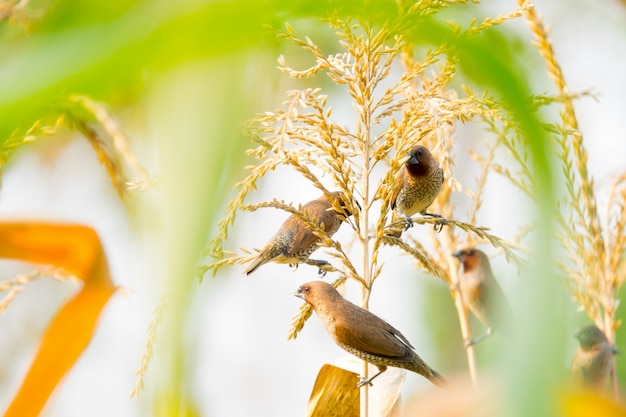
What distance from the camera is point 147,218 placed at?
0.23 metres

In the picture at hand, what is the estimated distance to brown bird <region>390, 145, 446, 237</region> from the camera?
6.42 ft

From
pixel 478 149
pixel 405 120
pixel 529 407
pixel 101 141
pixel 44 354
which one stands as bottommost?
pixel 529 407

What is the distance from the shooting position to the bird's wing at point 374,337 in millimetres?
1491

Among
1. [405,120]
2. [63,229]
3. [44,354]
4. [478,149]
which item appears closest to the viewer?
[44,354]

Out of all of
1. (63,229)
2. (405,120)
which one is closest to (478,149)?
(405,120)

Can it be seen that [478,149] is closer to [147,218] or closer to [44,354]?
[44,354]

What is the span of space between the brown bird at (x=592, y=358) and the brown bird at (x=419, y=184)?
4.15ft

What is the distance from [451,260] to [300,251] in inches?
18.5

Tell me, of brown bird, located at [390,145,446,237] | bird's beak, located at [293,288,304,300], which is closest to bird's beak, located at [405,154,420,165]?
brown bird, located at [390,145,446,237]

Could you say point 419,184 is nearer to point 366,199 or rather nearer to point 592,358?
point 366,199

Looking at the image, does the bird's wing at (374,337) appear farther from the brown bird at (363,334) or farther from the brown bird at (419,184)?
the brown bird at (419,184)

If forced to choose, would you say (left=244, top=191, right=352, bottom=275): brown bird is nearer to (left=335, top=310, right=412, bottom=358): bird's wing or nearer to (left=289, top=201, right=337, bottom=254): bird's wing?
(left=289, top=201, right=337, bottom=254): bird's wing

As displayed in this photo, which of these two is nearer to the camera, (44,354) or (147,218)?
(147,218)

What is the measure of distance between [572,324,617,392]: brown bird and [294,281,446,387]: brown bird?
146 centimetres
